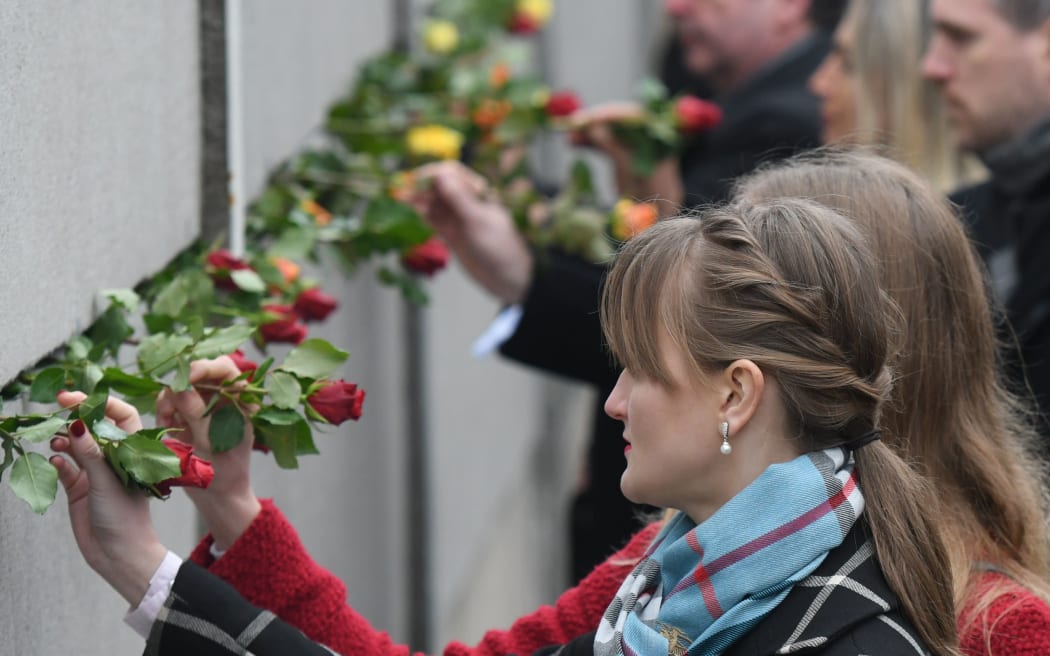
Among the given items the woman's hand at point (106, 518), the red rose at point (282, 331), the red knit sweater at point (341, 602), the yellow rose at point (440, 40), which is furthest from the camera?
the yellow rose at point (440, 40)

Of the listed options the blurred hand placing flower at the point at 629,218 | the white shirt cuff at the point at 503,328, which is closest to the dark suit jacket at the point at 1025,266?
the blurred hand placing flower at the point at 629,218

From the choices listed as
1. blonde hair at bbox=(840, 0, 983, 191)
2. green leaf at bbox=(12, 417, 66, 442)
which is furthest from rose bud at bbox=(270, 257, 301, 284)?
blonde hair at bbox=(840, 0, 983, 191)

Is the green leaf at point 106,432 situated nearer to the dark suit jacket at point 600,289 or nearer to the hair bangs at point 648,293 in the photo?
the hair bangs at point 648,293

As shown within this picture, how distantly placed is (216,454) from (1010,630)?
772mm

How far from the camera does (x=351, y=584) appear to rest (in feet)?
8.59

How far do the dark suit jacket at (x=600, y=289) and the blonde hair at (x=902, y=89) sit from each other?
0.18 m

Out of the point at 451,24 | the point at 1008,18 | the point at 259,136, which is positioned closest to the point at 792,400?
the point at 259,136

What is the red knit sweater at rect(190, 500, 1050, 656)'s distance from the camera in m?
1.30

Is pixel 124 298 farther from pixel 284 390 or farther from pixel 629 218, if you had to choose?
pixel 629 218

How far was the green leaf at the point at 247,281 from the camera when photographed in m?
1.49

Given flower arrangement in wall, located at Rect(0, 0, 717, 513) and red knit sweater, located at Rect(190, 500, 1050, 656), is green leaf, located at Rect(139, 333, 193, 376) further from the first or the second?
red knit sweater, located at Rect(190, 500, 1050, 656)

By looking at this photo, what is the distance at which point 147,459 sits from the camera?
3.46 ft

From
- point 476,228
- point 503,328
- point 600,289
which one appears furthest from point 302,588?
point 503,328

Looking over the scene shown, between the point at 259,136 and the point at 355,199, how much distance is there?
29cm
